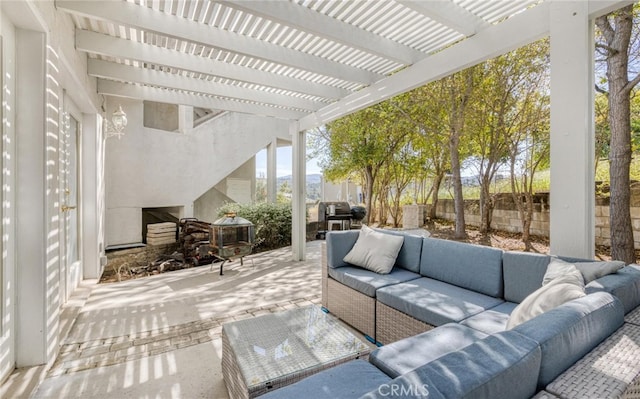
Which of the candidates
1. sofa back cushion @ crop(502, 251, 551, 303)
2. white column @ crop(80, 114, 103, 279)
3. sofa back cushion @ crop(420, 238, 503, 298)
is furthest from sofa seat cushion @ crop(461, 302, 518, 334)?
white column @ crop(80, 114, 103, 279)

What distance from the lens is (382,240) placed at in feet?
10.3

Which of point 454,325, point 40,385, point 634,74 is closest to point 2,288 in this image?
point 40,385

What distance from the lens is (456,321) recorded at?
1.92 m

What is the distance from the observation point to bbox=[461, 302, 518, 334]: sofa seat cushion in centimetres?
178

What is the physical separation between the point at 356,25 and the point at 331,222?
5777mm

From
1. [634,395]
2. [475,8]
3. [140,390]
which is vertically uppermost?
[475,8]

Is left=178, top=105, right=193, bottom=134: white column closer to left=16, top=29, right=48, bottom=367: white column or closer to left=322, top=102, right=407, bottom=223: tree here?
left=322, top=102, right=407, bottom=223: tree

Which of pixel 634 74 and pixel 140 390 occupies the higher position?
pixel 634 74

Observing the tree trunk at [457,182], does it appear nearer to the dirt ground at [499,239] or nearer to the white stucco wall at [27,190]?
the dirt ground at [499,239]

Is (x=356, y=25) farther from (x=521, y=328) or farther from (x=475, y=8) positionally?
(x=521, y=328)

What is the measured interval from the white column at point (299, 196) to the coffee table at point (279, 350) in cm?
355

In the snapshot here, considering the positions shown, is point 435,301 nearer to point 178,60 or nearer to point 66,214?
point 178,60

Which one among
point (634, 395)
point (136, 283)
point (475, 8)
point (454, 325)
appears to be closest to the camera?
point (634, 395)

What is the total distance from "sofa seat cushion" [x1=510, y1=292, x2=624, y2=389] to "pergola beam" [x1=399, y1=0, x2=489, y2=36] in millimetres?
2317
